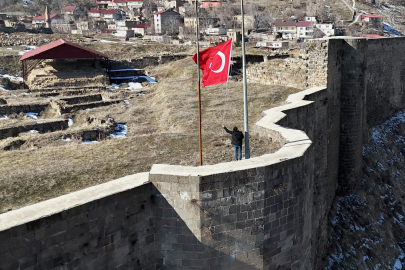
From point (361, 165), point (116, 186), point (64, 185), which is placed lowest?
point (361, 165)

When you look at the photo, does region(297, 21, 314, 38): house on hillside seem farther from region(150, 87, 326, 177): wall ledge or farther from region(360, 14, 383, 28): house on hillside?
region(150, 87, 326, 177): wall ledge

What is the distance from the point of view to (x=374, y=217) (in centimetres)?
1731

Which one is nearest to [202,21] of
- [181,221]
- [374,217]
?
[374,217]

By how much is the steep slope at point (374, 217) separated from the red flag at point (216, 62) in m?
7.93

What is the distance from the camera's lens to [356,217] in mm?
16891

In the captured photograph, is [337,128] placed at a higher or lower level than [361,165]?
higher

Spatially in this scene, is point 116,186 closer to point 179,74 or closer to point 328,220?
point 328,220

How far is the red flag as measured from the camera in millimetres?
9164

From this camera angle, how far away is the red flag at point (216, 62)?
30.1 ft

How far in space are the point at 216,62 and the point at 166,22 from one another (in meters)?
83.7

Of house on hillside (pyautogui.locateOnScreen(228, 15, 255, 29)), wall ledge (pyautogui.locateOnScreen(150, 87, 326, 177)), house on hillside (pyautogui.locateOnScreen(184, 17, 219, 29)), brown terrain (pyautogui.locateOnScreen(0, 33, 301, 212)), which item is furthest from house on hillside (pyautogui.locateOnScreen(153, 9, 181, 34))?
wall ledge (pyautogui.locateOnScreen(150, 87, 326, 177))

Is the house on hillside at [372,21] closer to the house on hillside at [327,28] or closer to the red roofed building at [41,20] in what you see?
the house on hillside at [327,28]

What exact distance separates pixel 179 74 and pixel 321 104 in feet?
50.6

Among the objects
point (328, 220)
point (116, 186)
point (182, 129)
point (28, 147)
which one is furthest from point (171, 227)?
point (328, 220)
